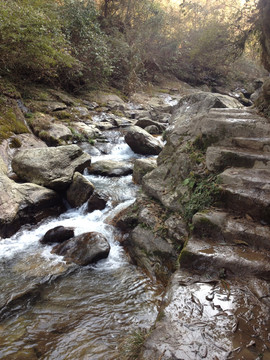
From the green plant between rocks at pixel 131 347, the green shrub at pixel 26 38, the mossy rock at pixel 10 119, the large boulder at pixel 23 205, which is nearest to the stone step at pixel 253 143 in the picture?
the green plant between rocks at pixel 131 347

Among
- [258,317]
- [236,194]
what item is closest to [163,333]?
[258,317]

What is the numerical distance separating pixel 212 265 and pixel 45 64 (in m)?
11.5

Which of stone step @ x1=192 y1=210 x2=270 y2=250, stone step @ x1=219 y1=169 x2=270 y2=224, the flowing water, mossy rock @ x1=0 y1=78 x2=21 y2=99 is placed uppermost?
mossy rock @ x1=0 y1=78 x2=21 y2=99

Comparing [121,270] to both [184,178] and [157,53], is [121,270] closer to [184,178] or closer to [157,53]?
[184,178]

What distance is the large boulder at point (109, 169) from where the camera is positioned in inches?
297

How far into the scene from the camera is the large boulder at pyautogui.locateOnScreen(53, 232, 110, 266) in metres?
3.91

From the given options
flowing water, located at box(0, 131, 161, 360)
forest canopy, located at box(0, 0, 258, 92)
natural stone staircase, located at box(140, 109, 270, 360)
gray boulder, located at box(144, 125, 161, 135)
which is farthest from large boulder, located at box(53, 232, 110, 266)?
gray boulder, located at box(144, 125, 161, 135)

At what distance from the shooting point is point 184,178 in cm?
437

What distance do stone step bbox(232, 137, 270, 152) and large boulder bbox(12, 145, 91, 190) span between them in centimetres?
409

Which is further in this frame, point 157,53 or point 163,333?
point 157,53

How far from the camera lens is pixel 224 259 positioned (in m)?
2.54

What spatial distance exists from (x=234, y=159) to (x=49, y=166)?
456 cm

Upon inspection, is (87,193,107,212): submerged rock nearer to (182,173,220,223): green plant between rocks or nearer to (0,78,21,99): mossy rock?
(182,173,220,223): green plant between rocks

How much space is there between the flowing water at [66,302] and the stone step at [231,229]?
1127 mm
